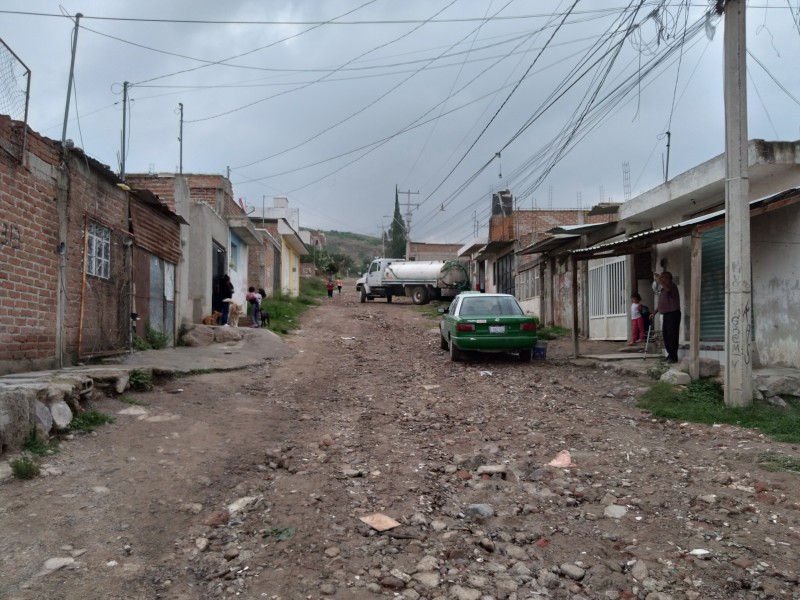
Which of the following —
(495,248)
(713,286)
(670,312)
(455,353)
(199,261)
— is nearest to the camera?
(670,312)

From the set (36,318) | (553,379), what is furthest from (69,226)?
(553,379)

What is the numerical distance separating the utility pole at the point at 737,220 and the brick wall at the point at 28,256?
8120 millimetres

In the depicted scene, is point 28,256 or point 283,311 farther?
point 283,311

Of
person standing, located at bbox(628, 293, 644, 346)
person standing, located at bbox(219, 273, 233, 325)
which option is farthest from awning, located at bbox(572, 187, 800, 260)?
person standing, located at bbox(219, 273, 233, 325)

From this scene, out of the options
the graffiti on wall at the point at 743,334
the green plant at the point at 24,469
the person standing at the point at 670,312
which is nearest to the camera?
the green plant at the point at 24,469

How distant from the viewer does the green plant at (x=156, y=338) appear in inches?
413

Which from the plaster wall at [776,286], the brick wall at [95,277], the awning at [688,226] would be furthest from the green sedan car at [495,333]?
the brick wall at [95,277]

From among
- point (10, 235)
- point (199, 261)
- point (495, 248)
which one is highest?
point (495, 248)

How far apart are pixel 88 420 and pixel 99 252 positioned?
11.5 feet

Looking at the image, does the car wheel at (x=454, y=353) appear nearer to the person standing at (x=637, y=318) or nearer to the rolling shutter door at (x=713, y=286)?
the person standing at (x=637, y=318)

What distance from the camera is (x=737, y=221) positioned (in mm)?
6969

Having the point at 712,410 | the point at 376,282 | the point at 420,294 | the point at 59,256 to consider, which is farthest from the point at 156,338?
the point at 376,282

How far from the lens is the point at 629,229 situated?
12.9 meters

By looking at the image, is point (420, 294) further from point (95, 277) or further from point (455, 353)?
point (95, 277)
